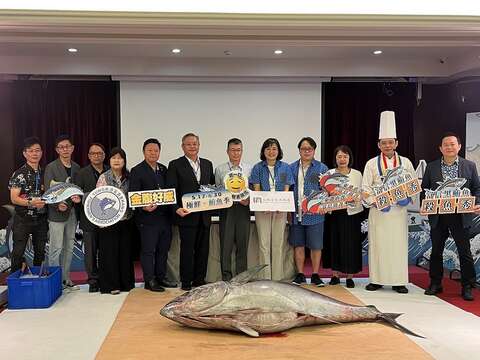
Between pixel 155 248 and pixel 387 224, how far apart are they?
2.19 metres

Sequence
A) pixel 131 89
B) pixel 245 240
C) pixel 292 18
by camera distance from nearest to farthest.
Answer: pixel 292 18
pixel 245 240
pixel 131 89

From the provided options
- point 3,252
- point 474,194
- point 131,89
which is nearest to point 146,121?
point 131,89

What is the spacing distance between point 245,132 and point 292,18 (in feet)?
13.6

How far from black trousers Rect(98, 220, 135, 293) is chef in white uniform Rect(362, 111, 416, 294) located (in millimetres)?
2272

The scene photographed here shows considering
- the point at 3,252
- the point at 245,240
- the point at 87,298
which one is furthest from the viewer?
the point at 3,252

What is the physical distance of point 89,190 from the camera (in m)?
4.60

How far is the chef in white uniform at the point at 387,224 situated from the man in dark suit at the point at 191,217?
1.53m

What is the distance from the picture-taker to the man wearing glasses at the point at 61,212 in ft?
15.0

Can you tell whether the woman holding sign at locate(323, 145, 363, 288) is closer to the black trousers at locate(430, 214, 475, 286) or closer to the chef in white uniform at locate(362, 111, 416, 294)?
the chef in white uniform at locate(362, 111, 416, 294)

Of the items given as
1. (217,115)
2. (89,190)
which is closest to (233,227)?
(89,190)

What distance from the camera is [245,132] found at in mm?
6715

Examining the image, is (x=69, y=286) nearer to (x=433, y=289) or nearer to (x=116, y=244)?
(x=116, y=244)

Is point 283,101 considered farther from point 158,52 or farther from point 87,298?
point 87,298

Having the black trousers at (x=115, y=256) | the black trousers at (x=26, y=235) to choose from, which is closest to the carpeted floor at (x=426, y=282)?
the black trousers at (x=115, y=256)
